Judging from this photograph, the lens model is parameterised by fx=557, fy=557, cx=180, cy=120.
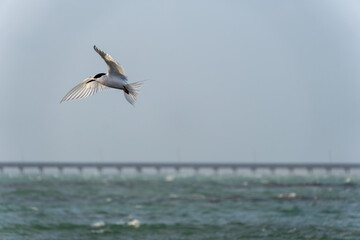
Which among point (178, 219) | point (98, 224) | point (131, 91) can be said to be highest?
point (131, 91)

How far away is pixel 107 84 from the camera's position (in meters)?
10.1

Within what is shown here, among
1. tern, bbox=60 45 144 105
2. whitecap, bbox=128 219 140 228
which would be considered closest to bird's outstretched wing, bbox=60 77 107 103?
tern, bbox=60 45 144 105

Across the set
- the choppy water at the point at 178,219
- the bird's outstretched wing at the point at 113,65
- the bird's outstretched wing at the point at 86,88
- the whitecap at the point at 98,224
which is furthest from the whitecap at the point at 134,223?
the bird's outstretched wing at the point at 113,65

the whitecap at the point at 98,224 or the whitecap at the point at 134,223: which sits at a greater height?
the whitecap at the point at 98,224

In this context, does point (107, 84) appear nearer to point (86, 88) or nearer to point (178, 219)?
point (86, 88)

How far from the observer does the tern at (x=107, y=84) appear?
10.1 m

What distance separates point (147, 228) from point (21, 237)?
769 cm

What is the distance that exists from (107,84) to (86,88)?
0.70 m

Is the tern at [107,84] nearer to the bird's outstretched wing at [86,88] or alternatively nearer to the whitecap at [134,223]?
the bird's outstretched wing at [86,88]

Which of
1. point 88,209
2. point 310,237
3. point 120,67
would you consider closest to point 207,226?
point 310,237

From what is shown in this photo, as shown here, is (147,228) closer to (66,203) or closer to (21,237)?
(21,237)

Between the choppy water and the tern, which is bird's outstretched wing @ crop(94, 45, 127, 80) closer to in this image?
the tern

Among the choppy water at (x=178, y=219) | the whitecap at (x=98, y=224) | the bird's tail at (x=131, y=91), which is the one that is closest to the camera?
the bird's tail at (x=131, y=91)

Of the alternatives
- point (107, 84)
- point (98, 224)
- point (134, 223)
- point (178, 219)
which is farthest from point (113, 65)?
point (178, 219)
